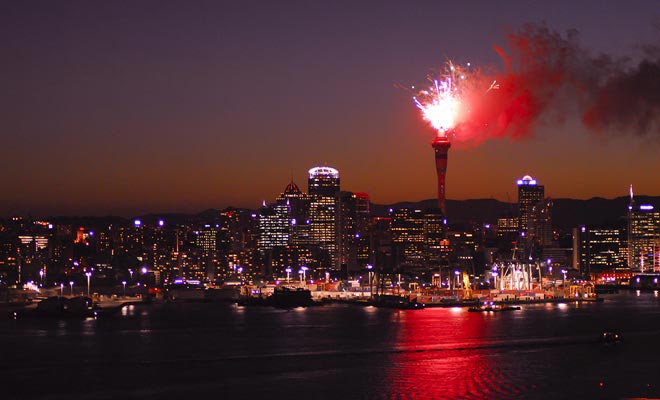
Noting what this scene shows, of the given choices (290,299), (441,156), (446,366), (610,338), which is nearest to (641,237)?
(441,156)

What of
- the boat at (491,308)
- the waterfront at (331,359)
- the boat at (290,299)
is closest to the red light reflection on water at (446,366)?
the waterfront at (331,359)

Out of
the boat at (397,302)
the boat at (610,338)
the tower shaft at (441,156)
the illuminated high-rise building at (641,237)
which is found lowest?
the boat at (610,338)

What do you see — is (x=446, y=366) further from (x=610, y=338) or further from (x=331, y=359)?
(x=610, y=338)

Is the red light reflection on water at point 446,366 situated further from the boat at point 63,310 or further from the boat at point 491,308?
the boat at point 63,310

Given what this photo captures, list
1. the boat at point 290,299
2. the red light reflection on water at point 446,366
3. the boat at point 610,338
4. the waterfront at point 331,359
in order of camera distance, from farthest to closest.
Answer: the boat at point 290,299 < the boat at point 610,338 < the waterfront at point 331,359 < the red light reflection on water at point 446,366

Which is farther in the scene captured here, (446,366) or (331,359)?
(331,359)

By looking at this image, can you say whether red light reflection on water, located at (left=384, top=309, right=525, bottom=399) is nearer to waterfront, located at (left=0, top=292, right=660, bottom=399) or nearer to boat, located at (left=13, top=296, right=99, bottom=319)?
waterfront, located at (left=0, top=292, right=660, bottom=399)
